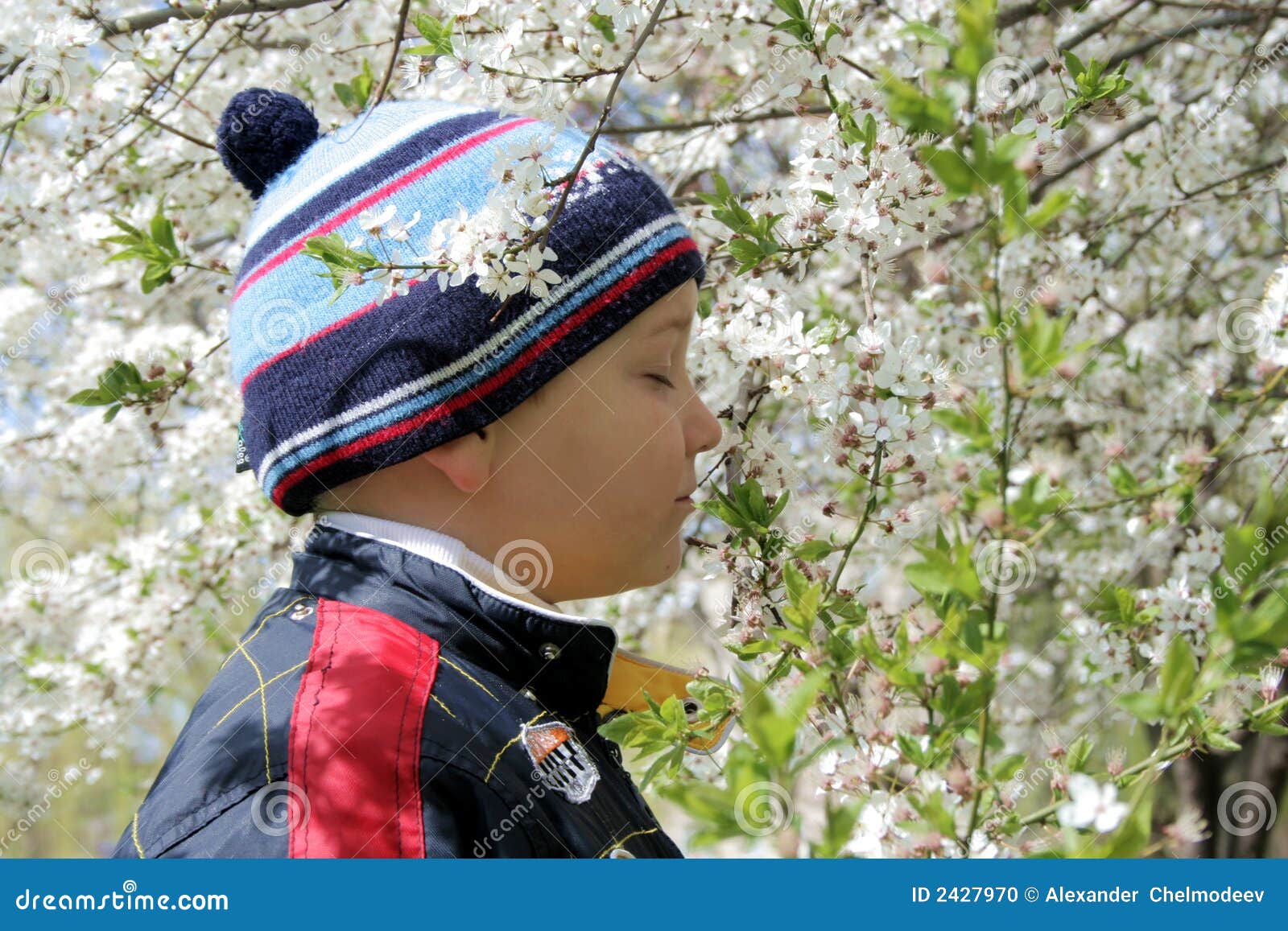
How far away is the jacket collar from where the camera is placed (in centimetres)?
140

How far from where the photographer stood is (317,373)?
1.53m

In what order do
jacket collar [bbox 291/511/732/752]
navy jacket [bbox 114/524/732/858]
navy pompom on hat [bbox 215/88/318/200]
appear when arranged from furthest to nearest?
navy pompom on hat [bbox 215/88/318/200]
jacket collar [bbox 291/511/732/752]
navy jacket [bbox 114/524/732/858]

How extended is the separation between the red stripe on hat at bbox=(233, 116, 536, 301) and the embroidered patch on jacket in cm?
76

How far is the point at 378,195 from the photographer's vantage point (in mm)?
1539

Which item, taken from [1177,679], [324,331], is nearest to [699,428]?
[324,331]

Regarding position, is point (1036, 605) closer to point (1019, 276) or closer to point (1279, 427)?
point (1019, 276)

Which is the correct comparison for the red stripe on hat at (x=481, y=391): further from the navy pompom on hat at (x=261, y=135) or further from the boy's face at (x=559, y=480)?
the navy pompom on hat at (x=261, y=135)

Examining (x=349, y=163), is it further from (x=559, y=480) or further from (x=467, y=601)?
(x=467, y=601)

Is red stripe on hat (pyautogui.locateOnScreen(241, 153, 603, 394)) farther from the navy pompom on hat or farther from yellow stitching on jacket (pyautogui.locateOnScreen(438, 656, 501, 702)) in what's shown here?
yellow stitching on jacket (pyautogui.locateOnScreen(438, 656, 501, 702))

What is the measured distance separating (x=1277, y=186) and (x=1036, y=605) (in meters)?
2.24

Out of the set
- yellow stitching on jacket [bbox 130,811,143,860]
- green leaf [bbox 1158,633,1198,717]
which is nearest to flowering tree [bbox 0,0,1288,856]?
green leaf [bbox 1158,633,1198,717]

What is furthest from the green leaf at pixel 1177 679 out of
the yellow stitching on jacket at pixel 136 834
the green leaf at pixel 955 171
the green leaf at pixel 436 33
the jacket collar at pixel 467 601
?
the green leaf at pixel 436 33

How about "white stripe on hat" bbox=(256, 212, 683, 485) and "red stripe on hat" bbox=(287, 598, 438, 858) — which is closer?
"red stripe on hat" bbox=(287, 598, 438, 858)

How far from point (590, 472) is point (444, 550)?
233mm
